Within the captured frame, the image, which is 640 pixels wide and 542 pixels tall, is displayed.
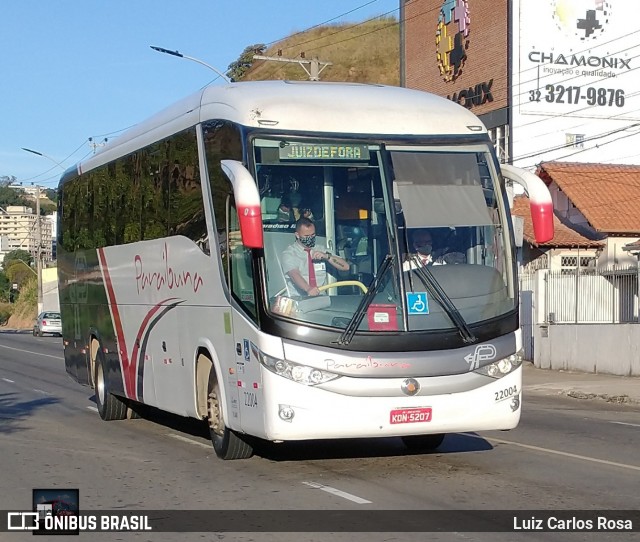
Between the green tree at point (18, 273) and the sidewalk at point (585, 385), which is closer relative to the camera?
the sidewalk at point (585, 385)

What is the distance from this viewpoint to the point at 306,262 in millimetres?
10320

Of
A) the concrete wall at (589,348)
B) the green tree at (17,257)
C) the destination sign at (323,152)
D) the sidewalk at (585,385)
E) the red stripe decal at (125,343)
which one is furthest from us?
the green tree at (17,257)

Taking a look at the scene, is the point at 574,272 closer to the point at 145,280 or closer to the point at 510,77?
the point at 145,280

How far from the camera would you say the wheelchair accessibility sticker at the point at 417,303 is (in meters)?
10.3

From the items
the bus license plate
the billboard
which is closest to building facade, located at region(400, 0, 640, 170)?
the billboard

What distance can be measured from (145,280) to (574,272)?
54.5 feet

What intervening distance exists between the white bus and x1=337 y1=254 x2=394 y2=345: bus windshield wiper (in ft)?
0.04

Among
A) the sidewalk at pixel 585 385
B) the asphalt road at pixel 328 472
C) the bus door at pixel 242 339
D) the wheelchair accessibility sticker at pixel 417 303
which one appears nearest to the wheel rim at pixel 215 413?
the asphalt road at pixel 328 472

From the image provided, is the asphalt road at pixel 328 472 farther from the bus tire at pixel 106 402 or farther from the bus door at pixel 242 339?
the bus door at pixel 242 339

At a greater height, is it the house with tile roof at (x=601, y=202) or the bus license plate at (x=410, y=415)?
the house with tile roof at (x=601, y=202)

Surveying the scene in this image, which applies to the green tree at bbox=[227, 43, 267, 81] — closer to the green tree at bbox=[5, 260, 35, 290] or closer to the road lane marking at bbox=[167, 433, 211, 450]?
the green tree at bbox=[5, 260, 35, 290]

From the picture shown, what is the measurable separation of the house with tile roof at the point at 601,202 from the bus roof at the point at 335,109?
26.5 metres

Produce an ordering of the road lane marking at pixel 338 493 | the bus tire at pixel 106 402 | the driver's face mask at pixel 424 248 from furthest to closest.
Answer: the bus tire at pixel 106 402 < the driver's face mask at pixel 424 248 < the road lane marking at pixel 338 493

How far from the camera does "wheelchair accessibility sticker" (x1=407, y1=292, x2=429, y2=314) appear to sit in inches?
405
